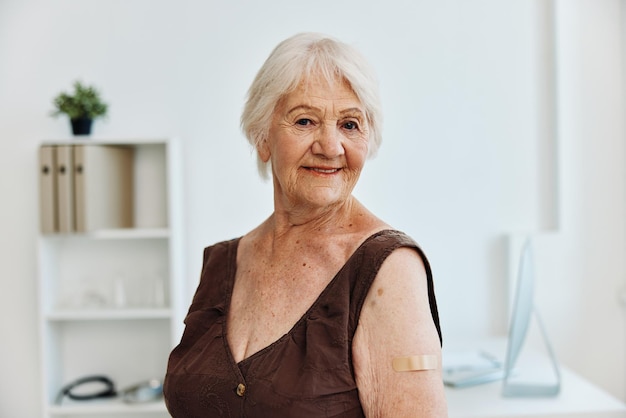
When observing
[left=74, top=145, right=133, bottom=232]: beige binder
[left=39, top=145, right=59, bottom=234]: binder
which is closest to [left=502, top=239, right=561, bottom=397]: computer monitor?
[left=74, top=145, right=133, bottom=232]: beige binder

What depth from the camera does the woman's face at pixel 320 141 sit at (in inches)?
54.5

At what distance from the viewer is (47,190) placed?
3264 mm

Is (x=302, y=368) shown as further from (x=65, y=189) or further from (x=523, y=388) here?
(x=65, y=189)

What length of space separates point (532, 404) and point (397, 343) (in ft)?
5.02

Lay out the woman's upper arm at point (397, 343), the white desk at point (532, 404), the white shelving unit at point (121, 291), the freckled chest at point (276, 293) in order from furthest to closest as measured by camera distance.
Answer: the white shelving unit at point (121, 291), the white desk at point (532, 404), the freckled chest at point (276, 293), the woman's upper arm at point (397, 343)

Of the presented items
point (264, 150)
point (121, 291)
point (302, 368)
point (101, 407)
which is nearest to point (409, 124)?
point (121, 291)

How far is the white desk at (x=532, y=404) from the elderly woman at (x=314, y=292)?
120 centimetres

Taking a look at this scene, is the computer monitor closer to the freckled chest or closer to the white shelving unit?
the freckled chest

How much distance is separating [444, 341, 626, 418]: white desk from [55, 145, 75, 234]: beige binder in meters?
1.75

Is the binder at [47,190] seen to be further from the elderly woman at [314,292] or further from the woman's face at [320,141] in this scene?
the woman's face at [320,141]

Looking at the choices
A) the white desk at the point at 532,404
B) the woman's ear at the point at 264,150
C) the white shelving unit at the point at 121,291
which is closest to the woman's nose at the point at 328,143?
the woman's ear at the point at 264,150

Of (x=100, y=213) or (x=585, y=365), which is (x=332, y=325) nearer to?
(x=100, y=213)

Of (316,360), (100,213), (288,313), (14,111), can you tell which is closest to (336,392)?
(316,360)

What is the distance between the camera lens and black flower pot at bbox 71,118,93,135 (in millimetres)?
3375
